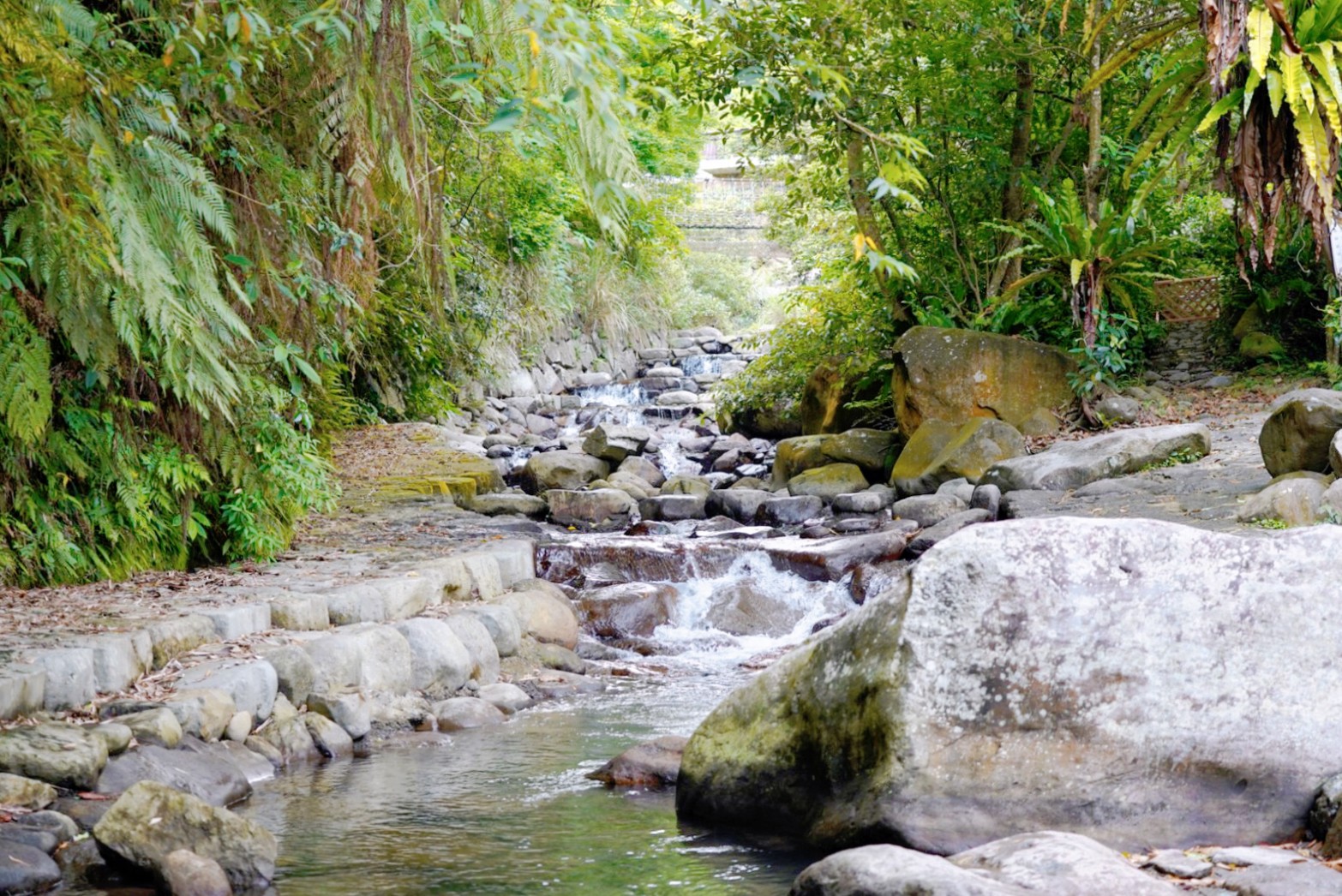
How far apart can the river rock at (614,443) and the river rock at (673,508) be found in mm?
2531

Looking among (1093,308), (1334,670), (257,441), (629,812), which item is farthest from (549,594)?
(1093,308)

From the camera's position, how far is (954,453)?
10.8m

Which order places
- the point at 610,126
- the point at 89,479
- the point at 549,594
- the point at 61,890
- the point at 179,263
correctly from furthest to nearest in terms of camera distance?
the point at 549,594
the point at 89,479
the point at 179,263
the point at 61,890
the point at 610,126

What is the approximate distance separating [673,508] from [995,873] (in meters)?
8.46

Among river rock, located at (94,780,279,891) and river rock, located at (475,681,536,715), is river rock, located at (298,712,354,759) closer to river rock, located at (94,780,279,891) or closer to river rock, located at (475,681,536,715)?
river rock, located at (475,681,536,715)

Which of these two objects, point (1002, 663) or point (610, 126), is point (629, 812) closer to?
point (1002, 663)

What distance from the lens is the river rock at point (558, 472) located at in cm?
1294

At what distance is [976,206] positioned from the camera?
13609 millimetres

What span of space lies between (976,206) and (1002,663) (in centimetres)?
1071

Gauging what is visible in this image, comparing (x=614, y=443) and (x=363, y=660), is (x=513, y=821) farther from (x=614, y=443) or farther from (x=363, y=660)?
(x=614, y=443)

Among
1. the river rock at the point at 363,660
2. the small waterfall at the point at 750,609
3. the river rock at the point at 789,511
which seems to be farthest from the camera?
the river rock at the point at 789,511

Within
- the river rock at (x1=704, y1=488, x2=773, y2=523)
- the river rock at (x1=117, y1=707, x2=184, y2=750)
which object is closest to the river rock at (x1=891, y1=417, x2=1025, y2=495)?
the river rock at (x1=704, y1=488, x2=773, y2=523)

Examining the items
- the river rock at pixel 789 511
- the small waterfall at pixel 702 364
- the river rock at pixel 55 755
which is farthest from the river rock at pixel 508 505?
the small waterfall at pixel 702 364

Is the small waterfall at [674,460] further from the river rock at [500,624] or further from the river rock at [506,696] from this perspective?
the river rock at [506,696]
